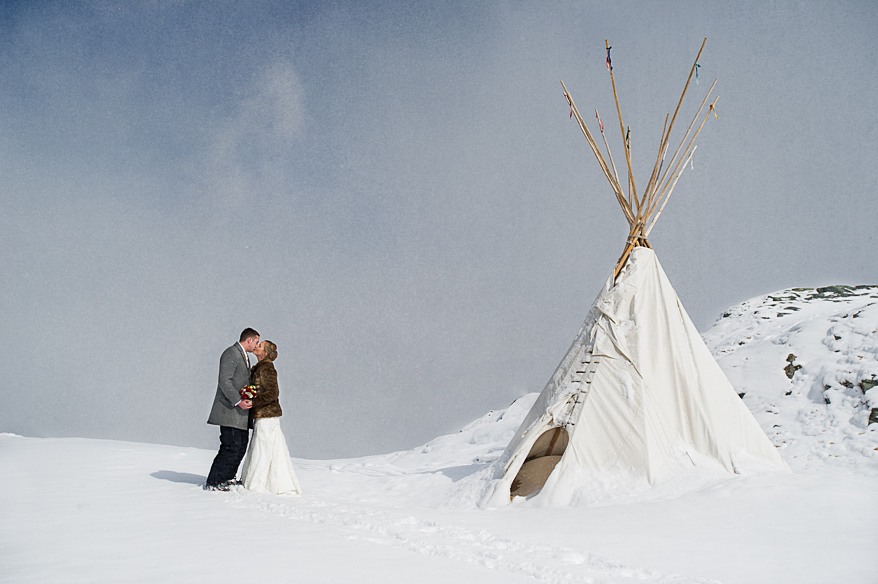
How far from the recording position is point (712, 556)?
146 inches

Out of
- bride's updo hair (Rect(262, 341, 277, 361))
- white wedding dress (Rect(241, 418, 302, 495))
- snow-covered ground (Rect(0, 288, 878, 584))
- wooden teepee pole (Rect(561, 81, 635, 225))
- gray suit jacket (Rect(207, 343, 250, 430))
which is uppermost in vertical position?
wooden teepee pole (Rect(561, 81, 635, 225))

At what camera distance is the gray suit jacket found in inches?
208

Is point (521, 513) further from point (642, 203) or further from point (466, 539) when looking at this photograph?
point (642, 203)

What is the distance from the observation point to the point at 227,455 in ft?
17.2

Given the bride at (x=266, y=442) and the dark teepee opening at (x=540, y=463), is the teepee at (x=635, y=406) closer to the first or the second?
the dark teepee opening at (x=540, y=463)

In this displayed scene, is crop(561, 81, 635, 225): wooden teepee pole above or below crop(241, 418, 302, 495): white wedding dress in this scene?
above

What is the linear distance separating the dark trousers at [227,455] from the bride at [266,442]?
0.10 m

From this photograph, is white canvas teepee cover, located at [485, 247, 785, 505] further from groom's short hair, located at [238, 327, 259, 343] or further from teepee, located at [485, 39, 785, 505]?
groom's short hair, located at [238, 327, 259, 343]

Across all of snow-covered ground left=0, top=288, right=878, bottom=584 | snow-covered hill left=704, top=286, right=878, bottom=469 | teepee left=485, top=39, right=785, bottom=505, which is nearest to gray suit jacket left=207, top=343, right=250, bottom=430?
snow-covered ground left=0, top=288, right=878, bottom=584

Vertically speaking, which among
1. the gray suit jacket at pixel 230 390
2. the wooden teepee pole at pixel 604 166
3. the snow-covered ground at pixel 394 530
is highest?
the wooden teepee pole at pixel 604 166

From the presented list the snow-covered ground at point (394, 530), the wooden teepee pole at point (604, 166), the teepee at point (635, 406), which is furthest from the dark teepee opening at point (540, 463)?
the wooden teepee pole at point (604, 166)

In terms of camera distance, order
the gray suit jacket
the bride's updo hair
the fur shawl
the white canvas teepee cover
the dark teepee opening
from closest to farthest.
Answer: the gray suit jacket
the fur shawl
the bride's updo hair
the white canvas teepee cover
the dark teepee opening

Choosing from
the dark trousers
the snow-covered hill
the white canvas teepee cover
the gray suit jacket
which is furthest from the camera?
the snow-covered hill

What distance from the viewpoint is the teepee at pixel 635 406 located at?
6.09 m
